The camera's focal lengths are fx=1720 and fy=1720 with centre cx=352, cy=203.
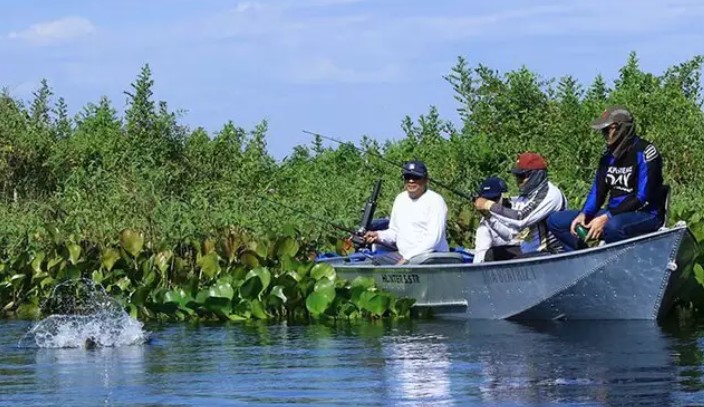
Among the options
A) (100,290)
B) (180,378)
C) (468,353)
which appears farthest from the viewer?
(100,290)

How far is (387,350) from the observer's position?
11617mm

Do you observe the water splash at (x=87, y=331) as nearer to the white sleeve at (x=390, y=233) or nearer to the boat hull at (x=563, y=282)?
the boat hull at (x=563, y=282)

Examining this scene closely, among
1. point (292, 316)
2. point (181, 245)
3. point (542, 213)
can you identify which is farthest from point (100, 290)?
point (542, 213)

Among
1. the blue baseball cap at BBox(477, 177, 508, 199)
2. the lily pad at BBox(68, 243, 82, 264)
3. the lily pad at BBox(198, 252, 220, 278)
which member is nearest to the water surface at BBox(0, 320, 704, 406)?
the blue baseball cap at BBox(477, 177, 508, 199)

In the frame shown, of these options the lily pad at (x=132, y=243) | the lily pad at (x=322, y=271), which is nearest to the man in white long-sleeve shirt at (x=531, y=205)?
the lily pad at (x=322, y=271)

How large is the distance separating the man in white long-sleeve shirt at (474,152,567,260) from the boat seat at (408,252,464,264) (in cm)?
61

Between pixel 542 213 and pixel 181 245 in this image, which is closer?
pixel 542 213

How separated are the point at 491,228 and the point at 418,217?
65cm

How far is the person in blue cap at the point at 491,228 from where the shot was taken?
43.6 feet

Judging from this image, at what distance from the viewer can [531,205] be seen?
12938 mm

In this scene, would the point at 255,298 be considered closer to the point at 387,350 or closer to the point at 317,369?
the point at 387,350

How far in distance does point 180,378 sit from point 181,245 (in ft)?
19.5

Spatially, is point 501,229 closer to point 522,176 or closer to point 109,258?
point 522,176

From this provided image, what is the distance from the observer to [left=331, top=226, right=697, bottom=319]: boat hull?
12.4m
